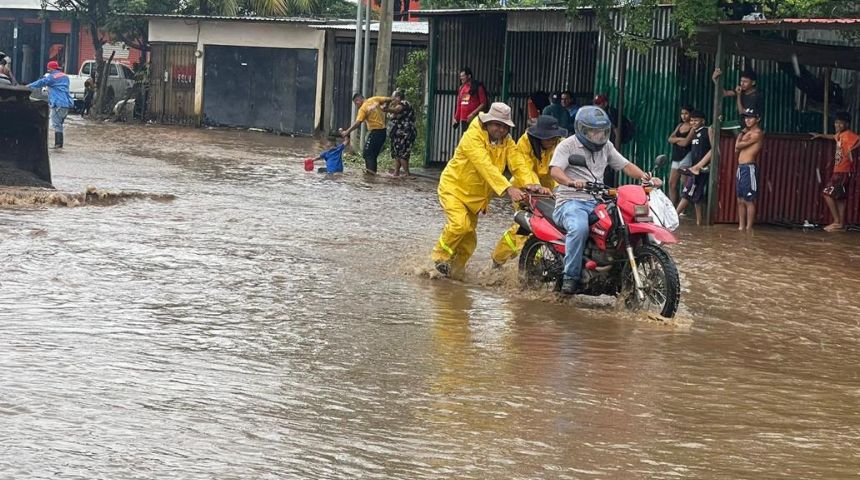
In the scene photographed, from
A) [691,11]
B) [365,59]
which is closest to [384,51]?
[365,59]

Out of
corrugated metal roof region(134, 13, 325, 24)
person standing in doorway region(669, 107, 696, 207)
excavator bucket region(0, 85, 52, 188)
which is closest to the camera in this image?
excavator bucket region(0, 85, 52, 188)

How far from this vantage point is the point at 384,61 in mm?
24781

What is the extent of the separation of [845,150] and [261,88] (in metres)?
23.8

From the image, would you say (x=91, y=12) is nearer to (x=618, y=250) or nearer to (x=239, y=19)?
(x=239, y=19)

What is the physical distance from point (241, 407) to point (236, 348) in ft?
4.71

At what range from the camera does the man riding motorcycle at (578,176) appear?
31.8 ft

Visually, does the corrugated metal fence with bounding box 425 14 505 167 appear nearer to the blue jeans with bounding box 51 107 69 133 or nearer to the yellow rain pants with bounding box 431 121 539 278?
the blue jeans with bounding box 51 107 69 133

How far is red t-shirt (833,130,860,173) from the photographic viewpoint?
1603 cm

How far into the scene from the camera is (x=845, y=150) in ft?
52.8

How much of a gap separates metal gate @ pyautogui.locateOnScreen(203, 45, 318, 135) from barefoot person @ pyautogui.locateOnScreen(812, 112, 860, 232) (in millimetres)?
21575

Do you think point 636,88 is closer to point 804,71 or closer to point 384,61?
point 804,71

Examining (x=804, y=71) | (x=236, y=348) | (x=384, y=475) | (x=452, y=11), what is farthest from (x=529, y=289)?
(x=452, y=11)

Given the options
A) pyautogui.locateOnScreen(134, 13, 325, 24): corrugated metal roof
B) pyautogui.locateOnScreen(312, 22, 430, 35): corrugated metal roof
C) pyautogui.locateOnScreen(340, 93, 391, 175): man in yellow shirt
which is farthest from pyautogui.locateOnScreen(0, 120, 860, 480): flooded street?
pyautogui.locateOnScreen(134, 13, 325, 24): corrugated metal roof

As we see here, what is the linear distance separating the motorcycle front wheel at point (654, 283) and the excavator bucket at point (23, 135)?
854cm
